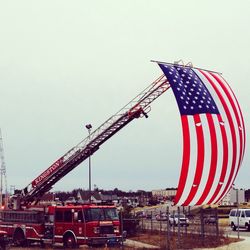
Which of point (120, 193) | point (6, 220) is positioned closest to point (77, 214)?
point (6, 220)

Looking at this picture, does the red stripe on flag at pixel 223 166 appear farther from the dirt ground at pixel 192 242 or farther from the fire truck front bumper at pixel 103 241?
the fire truck front bumper at pixel 103 241

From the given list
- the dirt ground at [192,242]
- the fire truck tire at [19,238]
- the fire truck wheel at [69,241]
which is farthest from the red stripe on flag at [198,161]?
the fire truck tire at [19,238]

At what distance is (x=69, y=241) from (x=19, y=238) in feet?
13.4

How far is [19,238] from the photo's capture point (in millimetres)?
29875

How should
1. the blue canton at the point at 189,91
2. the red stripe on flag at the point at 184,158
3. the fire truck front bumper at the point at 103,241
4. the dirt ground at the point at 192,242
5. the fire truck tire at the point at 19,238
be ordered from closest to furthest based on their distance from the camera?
1. the red stripe on flag at the point at 184,158
2. the blue canton at the point at 189,91
3. the fire truck front bumper at the point at 103,241
4. the dirt ground at the point at 192,242
5. the fire truck tire at the point at 19,238

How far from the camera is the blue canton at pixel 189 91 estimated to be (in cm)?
1496

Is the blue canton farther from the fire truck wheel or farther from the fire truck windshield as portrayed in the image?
the fire truck wheel

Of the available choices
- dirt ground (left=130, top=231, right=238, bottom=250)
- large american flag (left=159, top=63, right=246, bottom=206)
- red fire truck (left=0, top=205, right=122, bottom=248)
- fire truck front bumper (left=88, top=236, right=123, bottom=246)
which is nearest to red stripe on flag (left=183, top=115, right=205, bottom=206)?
large american flag (left=159, top=63, right=246, bottom=206)

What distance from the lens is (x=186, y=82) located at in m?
15.2

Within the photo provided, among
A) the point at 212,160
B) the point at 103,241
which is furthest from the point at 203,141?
the point at 103,241

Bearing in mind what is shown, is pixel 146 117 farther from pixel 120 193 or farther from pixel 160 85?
pixel 120 193

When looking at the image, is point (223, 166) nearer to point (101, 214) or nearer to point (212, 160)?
point (212, 160)

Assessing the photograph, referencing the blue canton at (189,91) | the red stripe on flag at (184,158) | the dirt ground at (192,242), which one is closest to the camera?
the red stripe on flag at (184,158)

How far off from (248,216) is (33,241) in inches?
840
